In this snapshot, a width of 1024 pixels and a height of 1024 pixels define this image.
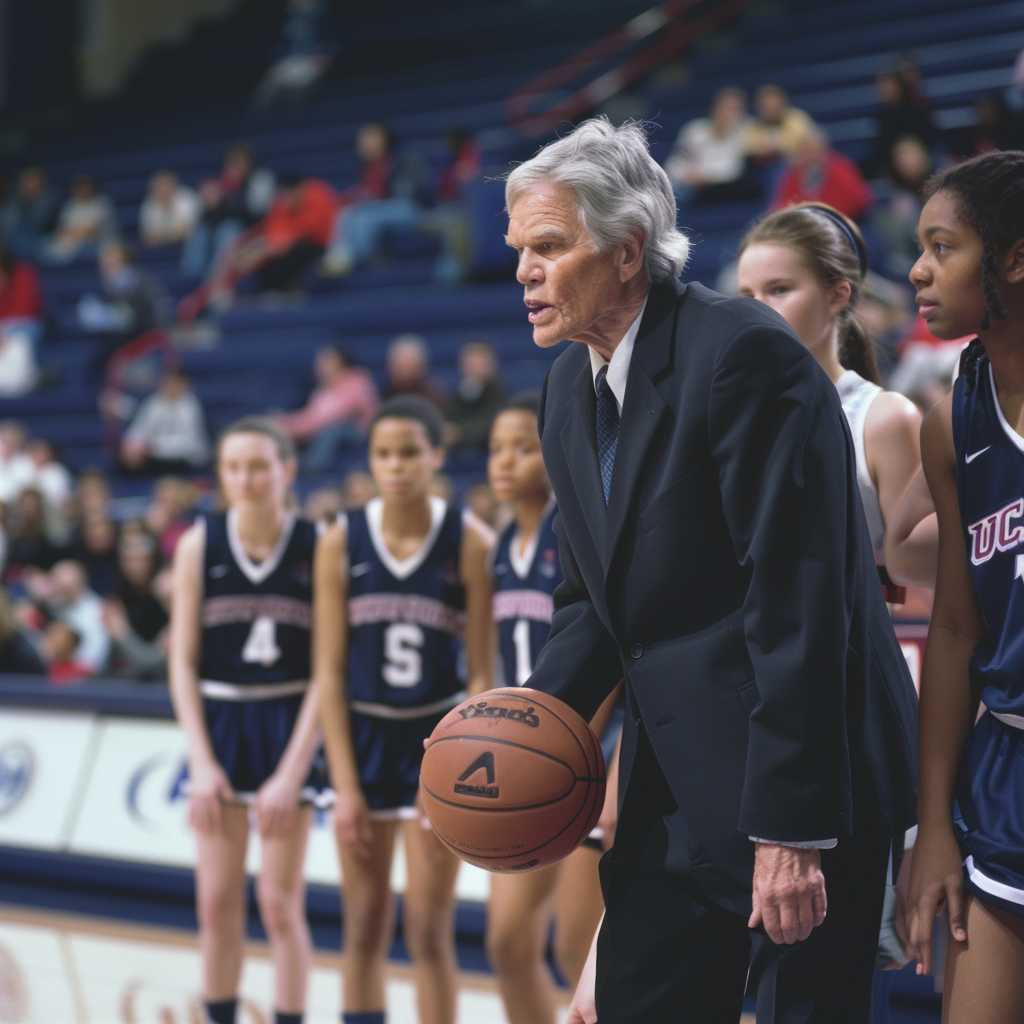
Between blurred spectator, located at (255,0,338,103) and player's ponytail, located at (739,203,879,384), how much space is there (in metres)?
14.3

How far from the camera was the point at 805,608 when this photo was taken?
2.13 metres

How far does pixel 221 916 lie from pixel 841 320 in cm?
262

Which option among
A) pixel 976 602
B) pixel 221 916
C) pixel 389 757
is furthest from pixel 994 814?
pixel 221 916

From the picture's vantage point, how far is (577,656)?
101 inches

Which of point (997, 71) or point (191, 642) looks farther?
point (997, 71)

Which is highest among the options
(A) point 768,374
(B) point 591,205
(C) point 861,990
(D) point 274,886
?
(B) point 591,205

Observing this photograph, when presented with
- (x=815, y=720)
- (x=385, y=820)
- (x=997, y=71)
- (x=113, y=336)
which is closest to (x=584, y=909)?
(x=385, y=820)

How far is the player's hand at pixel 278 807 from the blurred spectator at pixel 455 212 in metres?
7.84

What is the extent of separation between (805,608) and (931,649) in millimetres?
458

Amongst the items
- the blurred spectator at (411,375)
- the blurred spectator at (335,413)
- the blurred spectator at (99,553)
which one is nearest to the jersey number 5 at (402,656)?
the blurred spectator at (411,375)

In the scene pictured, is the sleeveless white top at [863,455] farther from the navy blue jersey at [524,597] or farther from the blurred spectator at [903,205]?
the blurred spectator at [903,205]

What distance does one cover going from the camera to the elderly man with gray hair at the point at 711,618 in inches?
84.2

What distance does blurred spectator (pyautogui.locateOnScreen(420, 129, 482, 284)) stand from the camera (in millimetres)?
12008

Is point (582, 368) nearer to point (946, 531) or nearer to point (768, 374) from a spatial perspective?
point (768, 374)
